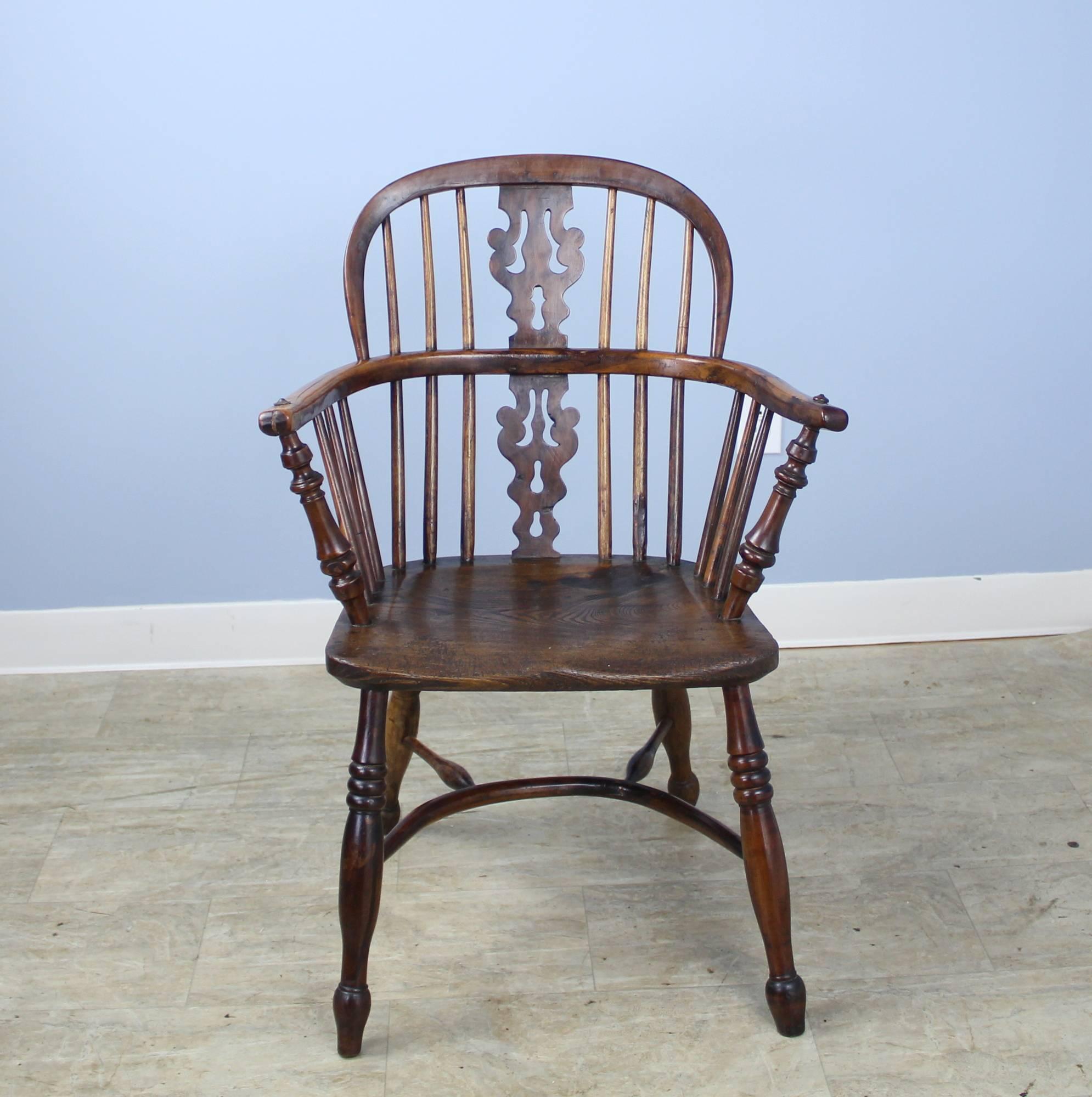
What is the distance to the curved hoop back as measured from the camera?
1.57 m

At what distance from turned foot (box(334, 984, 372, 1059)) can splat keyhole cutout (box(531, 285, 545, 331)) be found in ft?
2.70

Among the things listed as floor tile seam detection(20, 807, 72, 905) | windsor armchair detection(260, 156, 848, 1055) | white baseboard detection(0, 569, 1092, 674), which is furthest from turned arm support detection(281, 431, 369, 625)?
white baseboard detection(0, 569, 1092, 674)

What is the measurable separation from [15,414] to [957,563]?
170cm

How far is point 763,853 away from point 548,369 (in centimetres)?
66

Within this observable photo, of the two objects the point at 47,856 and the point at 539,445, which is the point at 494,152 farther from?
the point at 47,856

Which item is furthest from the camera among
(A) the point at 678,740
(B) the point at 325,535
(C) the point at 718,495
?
(A) the point at 678,740

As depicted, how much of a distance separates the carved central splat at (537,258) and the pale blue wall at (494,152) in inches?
15.3

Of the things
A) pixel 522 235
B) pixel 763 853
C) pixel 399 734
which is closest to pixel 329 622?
pixel 399 734

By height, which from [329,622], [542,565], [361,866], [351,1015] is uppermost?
[542,565]

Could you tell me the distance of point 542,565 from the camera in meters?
1.61

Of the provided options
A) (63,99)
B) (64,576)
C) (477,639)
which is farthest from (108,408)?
(477,639)

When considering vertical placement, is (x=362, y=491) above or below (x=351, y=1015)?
above

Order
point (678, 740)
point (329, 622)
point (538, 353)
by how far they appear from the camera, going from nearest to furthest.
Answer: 1. point (538, 353)
2. point (678, 740)
3. point (329, 622)

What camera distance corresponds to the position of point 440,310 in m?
2.11
